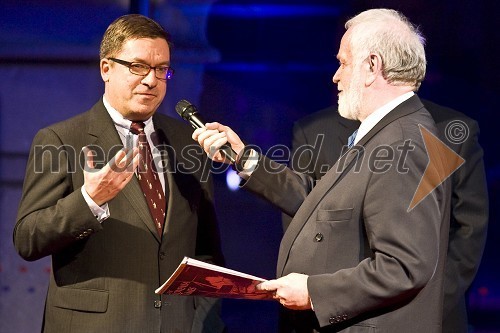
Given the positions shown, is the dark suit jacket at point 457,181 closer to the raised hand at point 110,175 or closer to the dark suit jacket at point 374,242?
the dark suit jacket at point 374,242

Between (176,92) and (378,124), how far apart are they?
1.46m

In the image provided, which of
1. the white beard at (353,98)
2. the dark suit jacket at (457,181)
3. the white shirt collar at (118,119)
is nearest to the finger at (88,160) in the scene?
the white shirt collar at (118,119)

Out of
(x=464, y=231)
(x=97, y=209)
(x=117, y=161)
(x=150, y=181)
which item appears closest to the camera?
(x=117, y=161)

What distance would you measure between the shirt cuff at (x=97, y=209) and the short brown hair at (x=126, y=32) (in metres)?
0.56

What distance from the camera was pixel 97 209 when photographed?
2.21 m

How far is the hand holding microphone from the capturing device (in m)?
2.32

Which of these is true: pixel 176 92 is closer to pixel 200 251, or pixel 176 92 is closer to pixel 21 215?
pixel 200 251

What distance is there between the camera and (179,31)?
11.3 ft

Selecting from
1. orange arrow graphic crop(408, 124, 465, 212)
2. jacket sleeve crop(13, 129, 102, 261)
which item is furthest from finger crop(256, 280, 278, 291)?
jacket sleeve crop(13, 129, 102, 261)

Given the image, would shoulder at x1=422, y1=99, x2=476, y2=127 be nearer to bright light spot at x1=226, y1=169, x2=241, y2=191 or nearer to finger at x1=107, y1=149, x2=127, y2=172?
bright light spot at x1=226, y1=169, x2=241, y2=191

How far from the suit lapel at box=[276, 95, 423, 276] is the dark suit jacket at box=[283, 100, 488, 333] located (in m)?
0.82

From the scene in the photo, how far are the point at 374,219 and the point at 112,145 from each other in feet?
3.06

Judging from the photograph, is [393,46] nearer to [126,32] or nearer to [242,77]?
[126,32]

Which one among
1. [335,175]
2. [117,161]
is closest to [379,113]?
[335,175]
